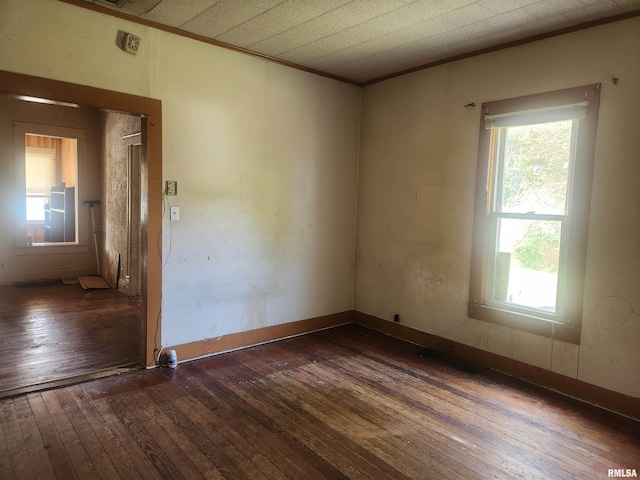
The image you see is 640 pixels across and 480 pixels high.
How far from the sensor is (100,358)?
12.1 feet

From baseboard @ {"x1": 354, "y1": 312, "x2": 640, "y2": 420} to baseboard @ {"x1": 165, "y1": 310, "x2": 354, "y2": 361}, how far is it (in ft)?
1.67

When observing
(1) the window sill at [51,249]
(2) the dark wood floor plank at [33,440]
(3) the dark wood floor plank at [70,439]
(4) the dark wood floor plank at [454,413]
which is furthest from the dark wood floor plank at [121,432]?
(1) the window sill at [51,249]

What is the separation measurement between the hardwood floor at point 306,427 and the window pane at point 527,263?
69 centimetres

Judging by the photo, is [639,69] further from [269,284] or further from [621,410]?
[269,284]

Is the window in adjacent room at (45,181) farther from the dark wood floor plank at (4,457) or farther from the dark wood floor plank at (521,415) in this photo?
the dark wood floor plank at (521,415)

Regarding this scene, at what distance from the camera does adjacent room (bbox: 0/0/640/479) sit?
2.62m

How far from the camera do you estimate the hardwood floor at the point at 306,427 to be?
229 cm

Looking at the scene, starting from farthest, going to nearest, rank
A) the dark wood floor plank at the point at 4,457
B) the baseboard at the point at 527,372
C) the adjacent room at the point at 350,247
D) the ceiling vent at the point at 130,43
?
the ceiling vent at the point at 130,43 < the baseboard at the point at 527,372 < the adjacent room at the point at 350,247 < the dark wood floor plank at the point at 4,457

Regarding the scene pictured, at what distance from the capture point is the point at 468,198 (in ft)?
12.7

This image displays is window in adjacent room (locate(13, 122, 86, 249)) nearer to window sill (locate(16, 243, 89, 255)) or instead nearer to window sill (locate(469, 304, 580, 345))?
window sill (locate(16, 243, 89, 255))

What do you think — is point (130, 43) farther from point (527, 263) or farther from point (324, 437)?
point (527, 263)

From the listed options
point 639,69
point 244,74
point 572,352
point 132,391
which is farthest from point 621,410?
point 244,74

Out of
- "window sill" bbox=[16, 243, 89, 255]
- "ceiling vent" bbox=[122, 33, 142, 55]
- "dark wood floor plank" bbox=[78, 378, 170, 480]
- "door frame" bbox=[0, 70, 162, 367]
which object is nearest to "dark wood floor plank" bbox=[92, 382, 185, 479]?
"dark wood floor plank" bbox=[78, 378, 170, 480]

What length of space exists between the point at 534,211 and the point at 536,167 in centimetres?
35
